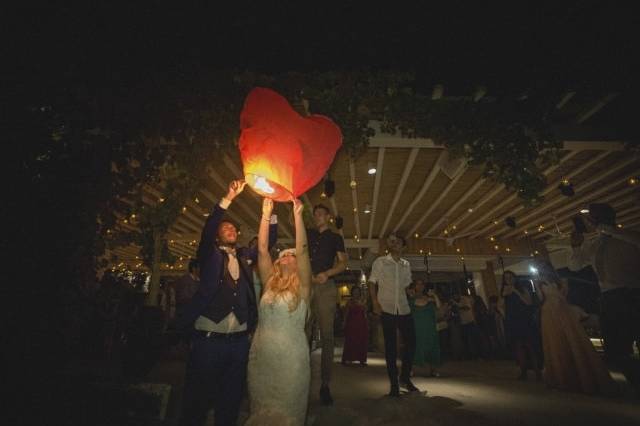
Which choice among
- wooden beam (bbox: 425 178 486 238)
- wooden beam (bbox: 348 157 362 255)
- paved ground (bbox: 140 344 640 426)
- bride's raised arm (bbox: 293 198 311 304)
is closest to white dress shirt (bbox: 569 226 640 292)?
paved ground (bbox: 140 344 640 426)

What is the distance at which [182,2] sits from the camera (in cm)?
346

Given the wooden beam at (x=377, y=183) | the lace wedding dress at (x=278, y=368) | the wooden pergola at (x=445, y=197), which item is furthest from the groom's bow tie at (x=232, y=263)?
the wooden beam at (x=377, y=183)

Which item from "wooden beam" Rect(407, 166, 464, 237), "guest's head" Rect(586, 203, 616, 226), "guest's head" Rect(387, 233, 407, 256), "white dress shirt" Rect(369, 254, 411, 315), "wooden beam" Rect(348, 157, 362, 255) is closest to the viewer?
"guest's head" Rect(586, 203, 616, 226)

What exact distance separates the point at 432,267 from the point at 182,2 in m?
18.6

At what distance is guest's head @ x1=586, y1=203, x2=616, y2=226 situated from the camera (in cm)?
362

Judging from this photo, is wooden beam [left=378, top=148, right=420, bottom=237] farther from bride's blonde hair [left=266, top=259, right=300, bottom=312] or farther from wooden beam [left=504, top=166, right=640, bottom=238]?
bride's blonde hair [left=266, top=259, right=300, bottom=312]

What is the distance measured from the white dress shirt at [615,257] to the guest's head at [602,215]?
0.27 ft

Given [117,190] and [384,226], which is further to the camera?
[384,226]

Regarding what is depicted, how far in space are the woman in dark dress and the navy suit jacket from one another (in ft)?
16.7

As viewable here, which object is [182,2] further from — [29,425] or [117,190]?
[29,425]

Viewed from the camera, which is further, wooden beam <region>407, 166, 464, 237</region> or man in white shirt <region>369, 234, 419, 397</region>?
wooden beam <region>407, 166, 464, 237</region>

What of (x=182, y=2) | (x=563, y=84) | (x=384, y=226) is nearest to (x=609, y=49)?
(x=563, y=84)

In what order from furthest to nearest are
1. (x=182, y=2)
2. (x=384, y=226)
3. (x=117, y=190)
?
1. (x=384, y=226)
2. (x=182, y=2)
3. (x=117, y=190)

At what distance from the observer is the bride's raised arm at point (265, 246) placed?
2.41 m
